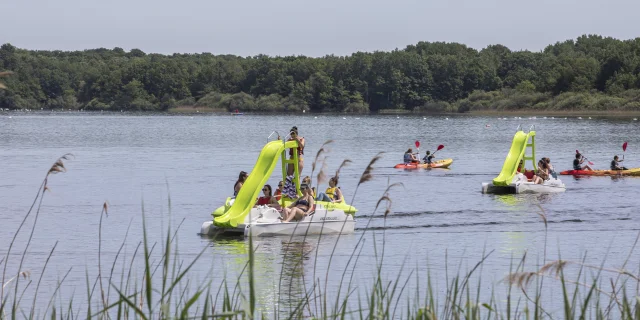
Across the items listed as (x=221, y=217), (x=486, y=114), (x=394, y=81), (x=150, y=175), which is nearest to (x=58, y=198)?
(x=150, y=175)

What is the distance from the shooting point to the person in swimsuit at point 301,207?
20.3m

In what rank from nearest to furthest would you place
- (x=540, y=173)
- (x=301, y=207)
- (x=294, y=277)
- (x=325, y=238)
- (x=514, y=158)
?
(x=294, y=277) < (x=301, y=207) < (x=325, y=238) < (x=514, y=158) < (x=540, y=173)

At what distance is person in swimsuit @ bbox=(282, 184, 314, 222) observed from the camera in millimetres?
20328

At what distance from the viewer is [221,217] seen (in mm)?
21125

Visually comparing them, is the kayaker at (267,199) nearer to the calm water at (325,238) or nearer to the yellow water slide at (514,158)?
the calm water at (325,238)

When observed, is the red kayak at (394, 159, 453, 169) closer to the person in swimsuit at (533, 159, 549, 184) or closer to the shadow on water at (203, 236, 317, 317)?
the person in swimsuit at (533, 159, 549, 184)

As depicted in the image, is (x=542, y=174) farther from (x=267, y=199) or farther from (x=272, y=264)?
(x=272, y=264)

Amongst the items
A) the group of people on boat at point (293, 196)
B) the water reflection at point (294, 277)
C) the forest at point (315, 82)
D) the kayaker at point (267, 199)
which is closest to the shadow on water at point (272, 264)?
the water reflection at point (294, 277)

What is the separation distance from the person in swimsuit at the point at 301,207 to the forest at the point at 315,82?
4864 inches

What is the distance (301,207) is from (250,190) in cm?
112

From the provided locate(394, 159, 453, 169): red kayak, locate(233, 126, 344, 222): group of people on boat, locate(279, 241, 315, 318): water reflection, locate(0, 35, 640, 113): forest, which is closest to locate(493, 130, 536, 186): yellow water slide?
locate(233, 126, 344, 222): group of people on boat

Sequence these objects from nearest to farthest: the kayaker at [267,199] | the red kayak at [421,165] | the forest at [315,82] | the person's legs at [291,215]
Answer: the person's legs at [291,215] < the kayaker at [267,199] < the red kayak at [421,165] < the forest at [315,82]

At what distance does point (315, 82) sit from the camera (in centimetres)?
17600

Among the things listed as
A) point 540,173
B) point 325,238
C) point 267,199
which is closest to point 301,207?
point 267,199
